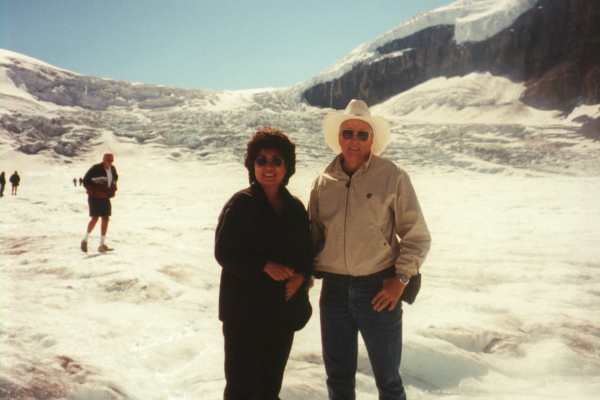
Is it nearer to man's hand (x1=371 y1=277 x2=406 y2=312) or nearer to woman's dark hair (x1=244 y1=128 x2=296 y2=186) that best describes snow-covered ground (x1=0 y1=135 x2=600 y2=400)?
man's hand (x1=371 y1=277 x2=406 y2=312)

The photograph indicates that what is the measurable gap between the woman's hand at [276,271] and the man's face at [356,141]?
A: 81cm

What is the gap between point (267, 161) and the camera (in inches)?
112

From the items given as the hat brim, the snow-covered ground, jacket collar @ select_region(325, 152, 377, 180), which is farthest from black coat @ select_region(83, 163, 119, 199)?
jacket collar @ select_region(325, 152, 377, 180)

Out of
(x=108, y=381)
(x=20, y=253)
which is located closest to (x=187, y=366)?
(x=108, y=381)

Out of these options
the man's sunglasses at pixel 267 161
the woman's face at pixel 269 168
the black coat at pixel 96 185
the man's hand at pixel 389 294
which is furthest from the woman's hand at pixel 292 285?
the black coat at pixel 96 185

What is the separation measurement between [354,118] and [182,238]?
8296 mm

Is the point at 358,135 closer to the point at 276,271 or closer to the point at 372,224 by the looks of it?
the point at 372,224

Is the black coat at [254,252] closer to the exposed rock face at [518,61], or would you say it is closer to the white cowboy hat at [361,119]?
the white cowboy hat at [361,119]

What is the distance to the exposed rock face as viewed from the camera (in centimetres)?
8469

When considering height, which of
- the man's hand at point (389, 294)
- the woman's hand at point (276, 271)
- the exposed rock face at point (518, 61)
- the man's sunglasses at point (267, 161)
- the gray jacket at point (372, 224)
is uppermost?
the exposed rock face at point (518, 61)

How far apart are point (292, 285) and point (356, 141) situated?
38.4 inches

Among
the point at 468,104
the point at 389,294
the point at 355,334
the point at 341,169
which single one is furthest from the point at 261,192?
the point at 468,104

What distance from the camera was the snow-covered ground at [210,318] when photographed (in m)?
3.61

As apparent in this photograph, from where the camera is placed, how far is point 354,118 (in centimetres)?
306
